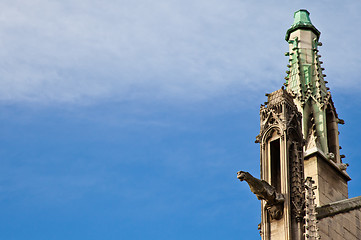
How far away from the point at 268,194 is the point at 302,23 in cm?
934

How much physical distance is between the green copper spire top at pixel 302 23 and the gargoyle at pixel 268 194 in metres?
8.85

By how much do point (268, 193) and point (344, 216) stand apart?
3.47m

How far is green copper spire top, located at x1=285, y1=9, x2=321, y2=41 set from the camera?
80.0 ft

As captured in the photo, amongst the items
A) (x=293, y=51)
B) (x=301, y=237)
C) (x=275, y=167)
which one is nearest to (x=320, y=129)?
(x=293, y=51)

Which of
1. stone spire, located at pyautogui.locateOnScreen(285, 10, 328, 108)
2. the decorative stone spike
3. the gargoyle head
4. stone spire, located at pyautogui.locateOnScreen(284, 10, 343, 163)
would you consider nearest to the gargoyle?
the gargoyle head

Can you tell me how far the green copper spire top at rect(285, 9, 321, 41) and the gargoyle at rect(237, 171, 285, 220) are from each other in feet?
29.0

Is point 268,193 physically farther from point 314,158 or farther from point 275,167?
point 314,158

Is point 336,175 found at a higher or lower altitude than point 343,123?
lower

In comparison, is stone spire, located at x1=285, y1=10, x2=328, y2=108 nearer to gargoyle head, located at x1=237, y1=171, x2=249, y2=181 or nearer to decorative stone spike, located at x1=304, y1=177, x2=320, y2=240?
decorative stone spike, located at x1=304, y1=177, x2=320, y2=240

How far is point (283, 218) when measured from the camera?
1655 cm

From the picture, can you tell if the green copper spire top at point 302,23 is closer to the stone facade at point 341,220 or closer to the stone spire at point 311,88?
the stone spire at point 311,88

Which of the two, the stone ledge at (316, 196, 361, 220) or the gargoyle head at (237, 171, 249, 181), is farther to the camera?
the stone ledge at (316, 196, 361, 220)

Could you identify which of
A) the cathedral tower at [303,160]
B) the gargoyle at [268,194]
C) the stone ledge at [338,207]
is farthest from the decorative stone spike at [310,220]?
the stone ledge at [338,207]

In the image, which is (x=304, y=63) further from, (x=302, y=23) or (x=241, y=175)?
(x=241, y=175)
